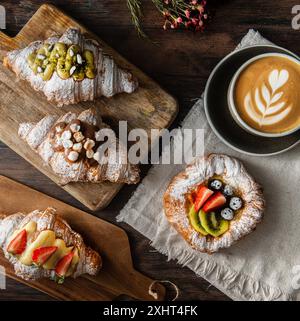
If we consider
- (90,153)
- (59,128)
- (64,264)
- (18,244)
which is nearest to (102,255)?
(64,264)

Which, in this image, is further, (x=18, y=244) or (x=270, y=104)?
(x=18, y=244)

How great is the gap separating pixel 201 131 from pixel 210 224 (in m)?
0.38

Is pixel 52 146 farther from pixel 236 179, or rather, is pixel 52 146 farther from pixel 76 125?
pixel 236 179

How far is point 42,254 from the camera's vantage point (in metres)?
1.89

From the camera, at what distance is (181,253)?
→ 2.05 metres

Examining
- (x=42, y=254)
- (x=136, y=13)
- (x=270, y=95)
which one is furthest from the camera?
(x=136, y=13)

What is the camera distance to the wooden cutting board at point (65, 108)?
6.43ft

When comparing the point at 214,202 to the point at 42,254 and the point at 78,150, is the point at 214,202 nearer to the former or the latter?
the point at 78,150

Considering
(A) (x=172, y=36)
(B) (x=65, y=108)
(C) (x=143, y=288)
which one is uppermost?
(A) (x=172, y=36)

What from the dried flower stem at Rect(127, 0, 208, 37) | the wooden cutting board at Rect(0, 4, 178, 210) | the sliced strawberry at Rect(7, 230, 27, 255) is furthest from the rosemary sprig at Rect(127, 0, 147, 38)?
the sliced strawberry at Rect(7, 230, 27, 255)

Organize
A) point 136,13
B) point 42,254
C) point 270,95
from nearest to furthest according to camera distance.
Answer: point 270,95
point 42,254
point 136,13

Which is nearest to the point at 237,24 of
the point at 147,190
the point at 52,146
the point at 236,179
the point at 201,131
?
the point at 201,131

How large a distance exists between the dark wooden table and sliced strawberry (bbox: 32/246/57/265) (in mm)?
262

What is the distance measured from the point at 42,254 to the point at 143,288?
45 cm
